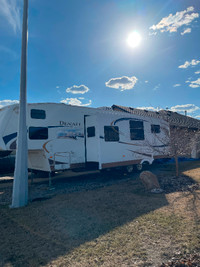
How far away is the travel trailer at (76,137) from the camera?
8523 millimetres

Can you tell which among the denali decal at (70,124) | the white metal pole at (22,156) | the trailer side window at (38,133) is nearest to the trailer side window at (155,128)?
the denali decal at (70,124)

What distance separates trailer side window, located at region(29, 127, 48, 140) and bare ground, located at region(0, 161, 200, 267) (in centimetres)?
271

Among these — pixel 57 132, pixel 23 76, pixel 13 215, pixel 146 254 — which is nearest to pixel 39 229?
pixel 13 215

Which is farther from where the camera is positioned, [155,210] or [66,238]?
[155,210]

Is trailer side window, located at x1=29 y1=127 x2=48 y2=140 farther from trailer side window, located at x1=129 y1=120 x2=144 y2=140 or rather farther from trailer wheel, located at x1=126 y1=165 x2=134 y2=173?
trailer wheel, located at x1=126 y1=165 x2=134 y2=173

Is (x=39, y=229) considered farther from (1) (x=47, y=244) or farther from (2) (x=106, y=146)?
(2) (x=106, y=146)

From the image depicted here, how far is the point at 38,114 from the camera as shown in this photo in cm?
877

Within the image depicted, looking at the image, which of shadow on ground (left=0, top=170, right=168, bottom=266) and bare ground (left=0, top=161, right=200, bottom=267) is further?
shadow on ground (left=0, top=170, right=168, bottom=266)

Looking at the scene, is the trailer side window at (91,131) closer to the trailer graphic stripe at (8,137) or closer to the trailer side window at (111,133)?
the trailer side window at (111,133)

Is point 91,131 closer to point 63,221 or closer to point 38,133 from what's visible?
point 38,133

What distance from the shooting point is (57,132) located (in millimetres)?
9141

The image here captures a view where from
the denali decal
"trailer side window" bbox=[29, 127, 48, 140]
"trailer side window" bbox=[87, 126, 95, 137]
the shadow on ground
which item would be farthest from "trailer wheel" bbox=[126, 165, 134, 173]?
"trailer side window" bbox=[29, 127, 48, 140]

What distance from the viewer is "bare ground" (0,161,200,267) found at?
3.21 m

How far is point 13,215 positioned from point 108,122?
233 inches
